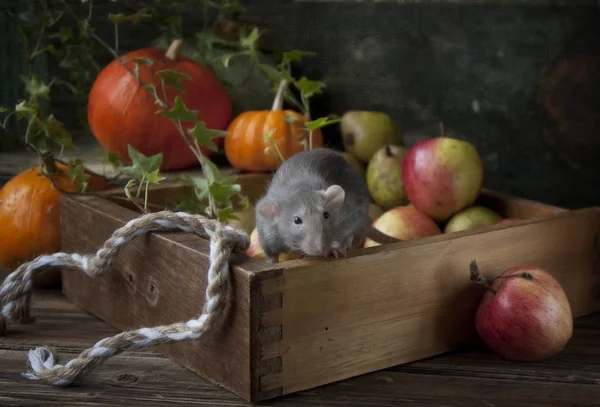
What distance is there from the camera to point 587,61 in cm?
182

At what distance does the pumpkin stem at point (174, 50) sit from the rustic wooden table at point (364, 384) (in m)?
0.75

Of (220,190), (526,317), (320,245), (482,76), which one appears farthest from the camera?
(482,76)

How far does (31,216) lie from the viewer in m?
1.81

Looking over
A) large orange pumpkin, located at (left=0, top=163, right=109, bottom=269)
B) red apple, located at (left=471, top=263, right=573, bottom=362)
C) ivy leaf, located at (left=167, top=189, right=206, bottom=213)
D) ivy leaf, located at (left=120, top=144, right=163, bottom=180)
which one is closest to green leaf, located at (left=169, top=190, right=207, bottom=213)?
ivy leaf, located at (left=167, top=189, right=206, bottom=213)

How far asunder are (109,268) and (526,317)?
643 mm

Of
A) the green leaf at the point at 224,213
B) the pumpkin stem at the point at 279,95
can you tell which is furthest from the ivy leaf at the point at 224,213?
the pumpkin stem at the point at 279,95

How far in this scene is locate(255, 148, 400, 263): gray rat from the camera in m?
1.34

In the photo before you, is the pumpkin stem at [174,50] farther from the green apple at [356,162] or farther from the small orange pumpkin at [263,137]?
the green apple at [356,162]

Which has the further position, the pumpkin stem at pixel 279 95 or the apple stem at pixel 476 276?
the pumpkin stem at pixel 279 95

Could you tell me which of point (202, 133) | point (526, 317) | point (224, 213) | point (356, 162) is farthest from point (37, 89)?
point (526, 317)

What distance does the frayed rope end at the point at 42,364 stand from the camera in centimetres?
136

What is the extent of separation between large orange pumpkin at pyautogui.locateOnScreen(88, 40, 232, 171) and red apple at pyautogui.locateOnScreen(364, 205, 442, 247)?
495mm

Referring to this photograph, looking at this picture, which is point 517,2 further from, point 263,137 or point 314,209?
point 314,209

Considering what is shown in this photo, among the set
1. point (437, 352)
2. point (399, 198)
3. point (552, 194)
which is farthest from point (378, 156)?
point (437, 352)
